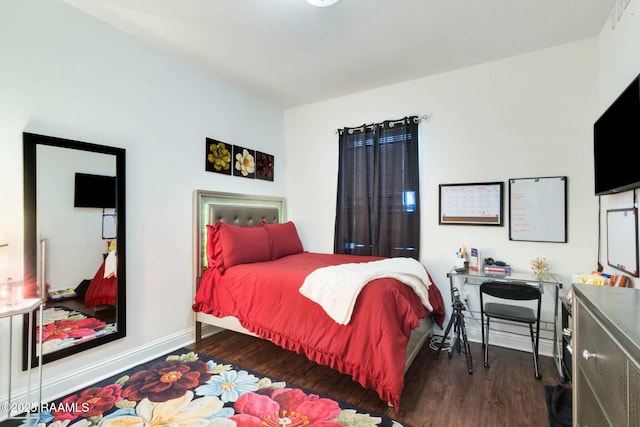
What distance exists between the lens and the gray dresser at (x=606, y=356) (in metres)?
0.77

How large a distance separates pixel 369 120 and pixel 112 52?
2524mm

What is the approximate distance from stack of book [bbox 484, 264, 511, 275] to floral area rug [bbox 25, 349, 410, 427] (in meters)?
1.64

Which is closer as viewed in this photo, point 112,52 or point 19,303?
point 19,303

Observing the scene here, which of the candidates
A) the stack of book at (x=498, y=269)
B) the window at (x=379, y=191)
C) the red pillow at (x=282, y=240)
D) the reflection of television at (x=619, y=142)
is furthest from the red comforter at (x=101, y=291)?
the reflection of television at (x=619, y=142)

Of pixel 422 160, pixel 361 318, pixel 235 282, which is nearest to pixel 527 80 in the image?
pixel 422 160

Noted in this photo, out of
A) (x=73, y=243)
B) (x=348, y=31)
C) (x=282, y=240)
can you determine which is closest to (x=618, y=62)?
(x=348, y=31)

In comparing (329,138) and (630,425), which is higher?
(329,138)

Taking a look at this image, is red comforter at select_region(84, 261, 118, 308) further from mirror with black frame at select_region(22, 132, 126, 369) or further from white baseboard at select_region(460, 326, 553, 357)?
white baseboard at select_region(460, 326, 553, 357)

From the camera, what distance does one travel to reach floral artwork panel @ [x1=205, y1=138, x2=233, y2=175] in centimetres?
308

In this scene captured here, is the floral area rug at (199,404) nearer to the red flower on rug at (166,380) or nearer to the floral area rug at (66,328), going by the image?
the red flower on rug at (166,380)

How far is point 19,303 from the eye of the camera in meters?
1.66

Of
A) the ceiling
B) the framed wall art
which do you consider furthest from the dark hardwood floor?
the ceiling

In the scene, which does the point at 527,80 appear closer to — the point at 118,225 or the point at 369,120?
the point at 369,120

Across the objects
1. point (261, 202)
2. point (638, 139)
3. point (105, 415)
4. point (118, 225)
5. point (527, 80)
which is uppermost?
point (527, 80)
